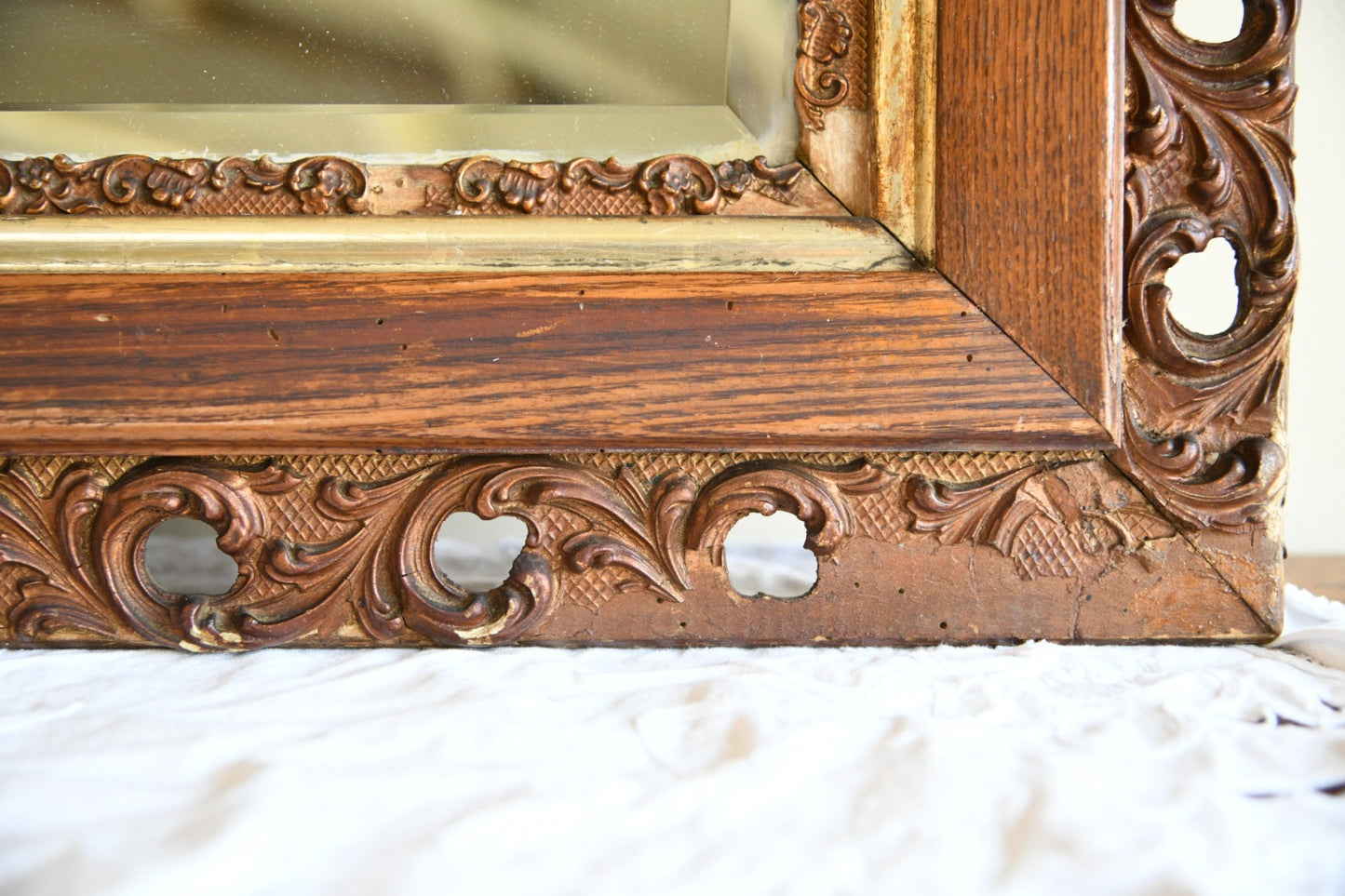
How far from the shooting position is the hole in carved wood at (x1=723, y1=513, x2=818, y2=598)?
0.48 m

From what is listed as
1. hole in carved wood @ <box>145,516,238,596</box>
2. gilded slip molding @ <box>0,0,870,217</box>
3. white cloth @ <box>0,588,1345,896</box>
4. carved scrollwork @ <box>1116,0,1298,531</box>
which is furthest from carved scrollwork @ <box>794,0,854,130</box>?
hole in carved wood @ <box>145,516,238,596</box>

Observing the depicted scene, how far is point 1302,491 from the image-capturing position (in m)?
0.60

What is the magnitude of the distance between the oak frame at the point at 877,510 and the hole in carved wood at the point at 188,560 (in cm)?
12

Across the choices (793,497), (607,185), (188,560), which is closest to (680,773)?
(793,497)

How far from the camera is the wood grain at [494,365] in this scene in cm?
36

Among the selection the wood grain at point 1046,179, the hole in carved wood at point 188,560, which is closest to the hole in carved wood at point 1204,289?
the wood grain at point 1046,179

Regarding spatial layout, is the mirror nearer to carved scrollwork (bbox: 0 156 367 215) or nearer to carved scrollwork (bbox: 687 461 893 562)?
carved scrollwork (bbox: 0 156 367 215)

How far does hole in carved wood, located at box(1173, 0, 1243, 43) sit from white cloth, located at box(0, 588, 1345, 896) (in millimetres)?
422

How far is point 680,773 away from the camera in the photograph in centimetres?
26

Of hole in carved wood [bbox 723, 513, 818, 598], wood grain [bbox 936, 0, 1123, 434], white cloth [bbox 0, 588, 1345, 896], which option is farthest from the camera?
hole in carved wood [bbox 723, 513, 818, 598]

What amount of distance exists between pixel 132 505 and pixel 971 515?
0.37 metres

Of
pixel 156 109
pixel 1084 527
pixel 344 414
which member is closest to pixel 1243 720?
pixel 1084 527

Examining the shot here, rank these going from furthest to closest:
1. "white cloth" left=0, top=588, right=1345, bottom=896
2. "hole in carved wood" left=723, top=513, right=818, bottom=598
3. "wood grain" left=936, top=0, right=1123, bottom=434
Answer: "hole in carved wood" left=723, top=513, right=818, bottom=598, "wood grain" left=936, top=0, right=1123, bottom=434, "white cloth" left=0, top=588, right=1345, bottom=896

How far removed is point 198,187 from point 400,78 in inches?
4.1
